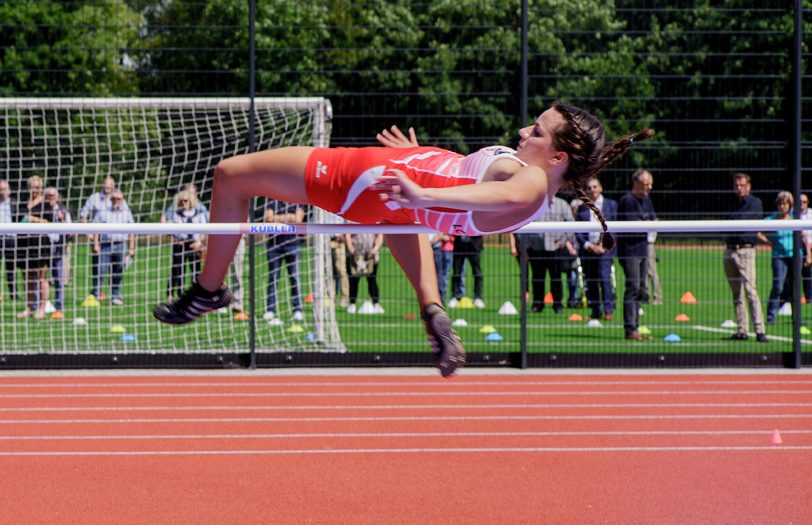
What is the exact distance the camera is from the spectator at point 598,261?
443 inches

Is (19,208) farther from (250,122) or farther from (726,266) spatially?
(726,266)

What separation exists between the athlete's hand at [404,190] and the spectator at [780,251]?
6962 mm

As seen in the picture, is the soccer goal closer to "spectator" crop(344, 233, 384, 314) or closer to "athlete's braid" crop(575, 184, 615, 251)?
"spectator" crop(344, 233, 384, 314)

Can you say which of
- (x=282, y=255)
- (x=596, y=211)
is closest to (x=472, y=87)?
(x=282, y=255)

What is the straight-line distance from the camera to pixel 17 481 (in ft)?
20.4

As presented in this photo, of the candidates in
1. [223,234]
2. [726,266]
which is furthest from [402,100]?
[223,234]

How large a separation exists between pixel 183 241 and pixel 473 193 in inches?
295

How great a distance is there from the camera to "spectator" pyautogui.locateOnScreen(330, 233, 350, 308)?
40.0 feet

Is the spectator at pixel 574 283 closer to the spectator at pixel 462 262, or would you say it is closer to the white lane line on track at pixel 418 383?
the spectator at pixel 462 262

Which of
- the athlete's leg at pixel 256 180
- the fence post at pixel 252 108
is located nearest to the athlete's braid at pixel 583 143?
the athlete's leg at pixel 256 180

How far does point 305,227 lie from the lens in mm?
4414

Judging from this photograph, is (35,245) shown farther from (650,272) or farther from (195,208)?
(650,272)

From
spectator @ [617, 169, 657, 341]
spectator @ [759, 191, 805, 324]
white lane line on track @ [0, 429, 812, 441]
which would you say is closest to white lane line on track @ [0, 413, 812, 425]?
white lane line on track @ [0, 429, 812, 441]

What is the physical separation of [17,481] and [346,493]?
1832mm
